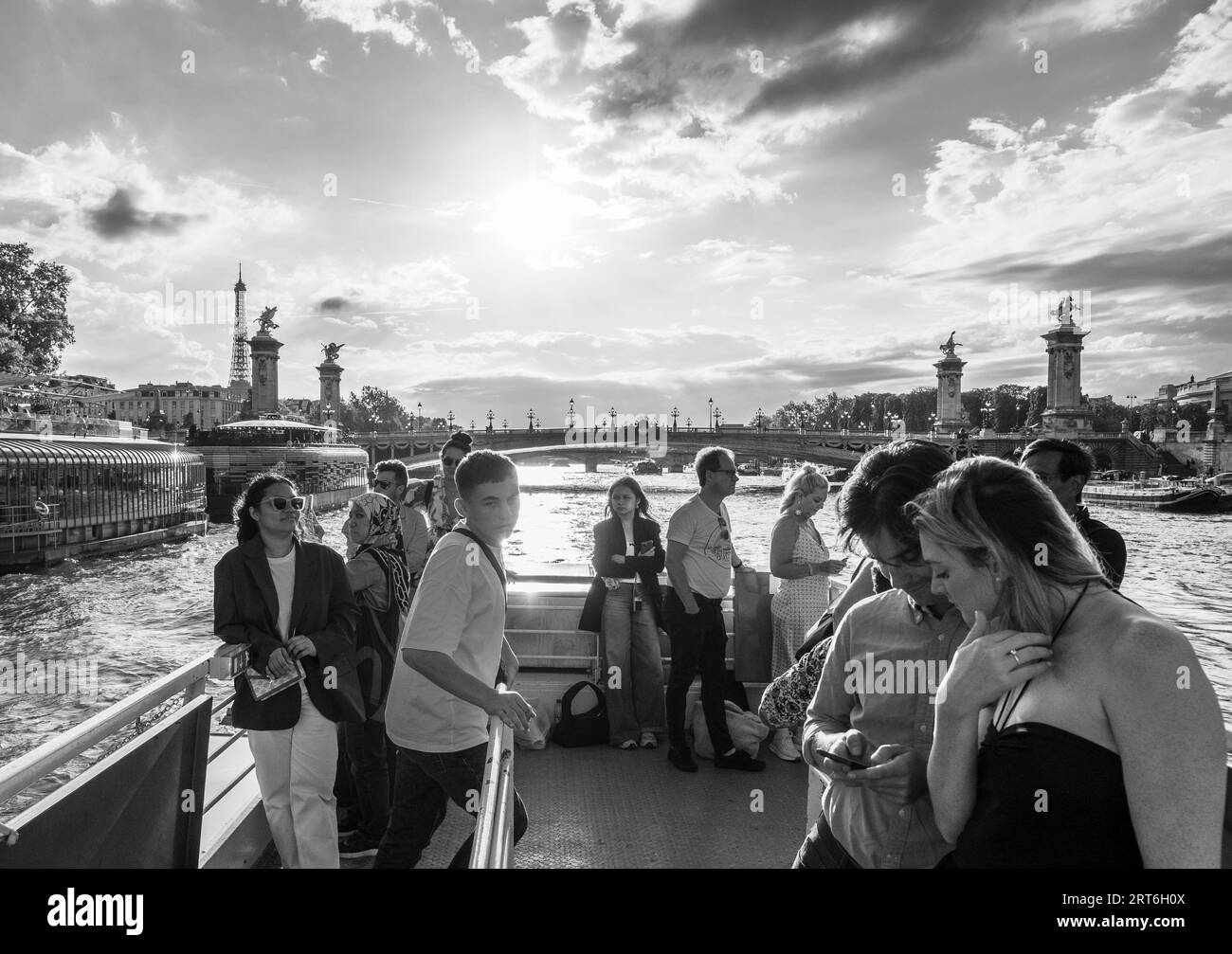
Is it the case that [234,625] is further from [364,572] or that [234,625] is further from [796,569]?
[796,569]

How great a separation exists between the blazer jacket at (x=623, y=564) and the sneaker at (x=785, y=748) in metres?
0.89

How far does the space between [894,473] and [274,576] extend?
2255mm

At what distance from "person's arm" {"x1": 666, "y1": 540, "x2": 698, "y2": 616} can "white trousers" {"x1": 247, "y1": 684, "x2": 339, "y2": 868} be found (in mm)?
1852

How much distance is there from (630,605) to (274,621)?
2.18 m

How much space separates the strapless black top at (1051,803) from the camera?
3.85ft

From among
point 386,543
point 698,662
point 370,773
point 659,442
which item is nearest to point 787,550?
point 698,662

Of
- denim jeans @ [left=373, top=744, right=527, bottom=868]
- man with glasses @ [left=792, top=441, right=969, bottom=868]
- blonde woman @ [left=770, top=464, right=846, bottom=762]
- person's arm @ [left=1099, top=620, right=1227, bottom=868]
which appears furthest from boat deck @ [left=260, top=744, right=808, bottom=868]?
person's arm @ [left=1099, top=620, right=1227, bottom=868]

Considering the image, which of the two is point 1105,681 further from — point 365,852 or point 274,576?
point 365,852

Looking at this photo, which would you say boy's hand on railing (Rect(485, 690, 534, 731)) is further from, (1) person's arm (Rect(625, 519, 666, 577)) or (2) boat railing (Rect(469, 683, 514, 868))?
(1) person's arm (Rect(625, 519, 666, 577))

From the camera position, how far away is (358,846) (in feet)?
11.6

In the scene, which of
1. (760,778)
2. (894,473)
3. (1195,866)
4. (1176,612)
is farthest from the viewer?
(1176,612)

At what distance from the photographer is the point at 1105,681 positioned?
1156mm

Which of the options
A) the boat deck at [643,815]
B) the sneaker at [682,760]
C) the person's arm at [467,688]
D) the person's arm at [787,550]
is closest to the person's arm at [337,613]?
the person's arm at [467,688]
